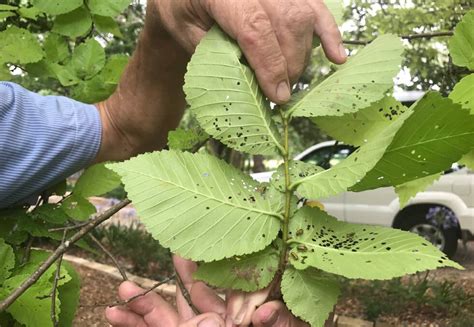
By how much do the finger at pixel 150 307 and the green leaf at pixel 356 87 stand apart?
0.31m

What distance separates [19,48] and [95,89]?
224 millimetres

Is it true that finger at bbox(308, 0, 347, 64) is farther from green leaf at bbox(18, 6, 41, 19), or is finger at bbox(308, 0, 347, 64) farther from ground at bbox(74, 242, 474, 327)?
ground at bbox(74, 242, 474, 327)

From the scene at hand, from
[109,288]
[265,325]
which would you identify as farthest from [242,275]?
[109,288]

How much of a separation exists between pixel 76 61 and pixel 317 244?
1.10m

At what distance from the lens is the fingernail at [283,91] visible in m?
0.62

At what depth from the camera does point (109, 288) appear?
452cm

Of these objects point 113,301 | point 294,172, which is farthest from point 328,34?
point 113,301

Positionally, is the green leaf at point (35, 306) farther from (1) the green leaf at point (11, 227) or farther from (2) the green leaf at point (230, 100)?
(2) the green leaf at point (230, 100)

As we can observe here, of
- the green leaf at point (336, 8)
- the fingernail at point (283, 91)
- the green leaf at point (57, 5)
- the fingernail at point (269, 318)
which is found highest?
the green leaf at point (336, 8)

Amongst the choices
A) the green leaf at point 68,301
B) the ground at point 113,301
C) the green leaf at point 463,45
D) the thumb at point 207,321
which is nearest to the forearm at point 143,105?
the green leaf at point 68,301

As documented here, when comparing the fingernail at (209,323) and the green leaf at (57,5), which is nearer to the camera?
the fingernail at (209,323)

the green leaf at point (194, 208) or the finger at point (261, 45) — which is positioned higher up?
the finger at point (261, 45)

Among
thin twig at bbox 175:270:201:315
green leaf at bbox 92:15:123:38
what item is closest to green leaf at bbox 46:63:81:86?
green leaf at bbox 92:15:123:38

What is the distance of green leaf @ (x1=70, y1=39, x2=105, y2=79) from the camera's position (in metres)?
1.45
